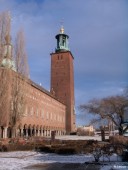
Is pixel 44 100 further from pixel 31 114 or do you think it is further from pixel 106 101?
pixel 106 101

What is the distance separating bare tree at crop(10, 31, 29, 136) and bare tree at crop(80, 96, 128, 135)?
17242 millimetres

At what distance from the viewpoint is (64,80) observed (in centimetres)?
6919

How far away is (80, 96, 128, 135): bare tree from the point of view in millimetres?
40781

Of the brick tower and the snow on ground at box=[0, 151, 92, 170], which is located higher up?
the brick tower

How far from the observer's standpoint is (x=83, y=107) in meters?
47.4

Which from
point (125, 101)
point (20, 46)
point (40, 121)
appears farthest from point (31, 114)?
point (20, 46)

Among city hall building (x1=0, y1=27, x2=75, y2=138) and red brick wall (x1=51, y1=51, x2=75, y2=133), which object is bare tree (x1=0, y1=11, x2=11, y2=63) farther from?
red brick wall (x1=51, y1=51, x2=75, y2=133)

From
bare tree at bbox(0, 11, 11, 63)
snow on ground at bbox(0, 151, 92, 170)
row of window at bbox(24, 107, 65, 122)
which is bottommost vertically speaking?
snow on ground at bbox(0, 151, 92, 170)

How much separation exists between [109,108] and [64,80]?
27.6 m

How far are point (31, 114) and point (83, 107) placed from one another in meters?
8.55

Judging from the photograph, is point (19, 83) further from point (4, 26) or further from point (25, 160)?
point (25, 160)

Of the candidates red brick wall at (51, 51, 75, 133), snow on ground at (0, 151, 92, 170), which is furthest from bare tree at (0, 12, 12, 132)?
red brick wall at (51, 51, 75, 133)

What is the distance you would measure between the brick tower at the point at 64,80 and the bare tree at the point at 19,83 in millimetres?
41502

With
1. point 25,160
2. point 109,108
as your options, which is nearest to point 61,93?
point 109,108
